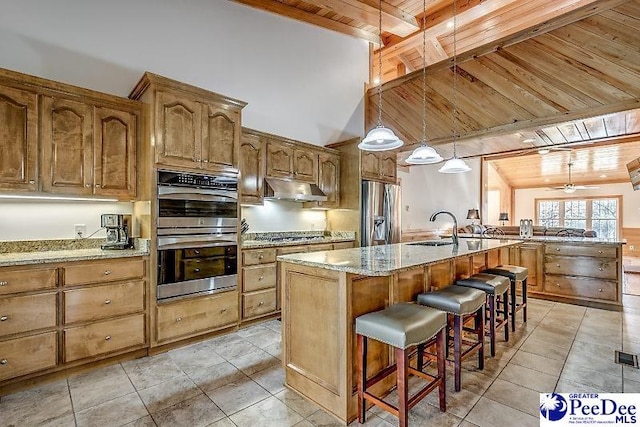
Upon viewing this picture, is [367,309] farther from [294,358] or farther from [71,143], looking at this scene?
[71,143]

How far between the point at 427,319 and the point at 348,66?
5.08 metres

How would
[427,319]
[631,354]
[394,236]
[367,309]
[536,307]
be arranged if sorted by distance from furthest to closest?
[394,236] < [536,307] < [631,354] < [367,309] < [427,319]

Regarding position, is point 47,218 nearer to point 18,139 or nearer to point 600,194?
point 18,139

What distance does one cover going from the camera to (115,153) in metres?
2.87

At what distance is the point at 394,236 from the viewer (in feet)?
16.9

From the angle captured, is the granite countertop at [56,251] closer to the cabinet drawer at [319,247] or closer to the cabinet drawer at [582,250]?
the cabinet drawer at [319,247]

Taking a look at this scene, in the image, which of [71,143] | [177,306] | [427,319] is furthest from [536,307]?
[71,143]

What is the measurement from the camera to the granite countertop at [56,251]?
7.63 ft

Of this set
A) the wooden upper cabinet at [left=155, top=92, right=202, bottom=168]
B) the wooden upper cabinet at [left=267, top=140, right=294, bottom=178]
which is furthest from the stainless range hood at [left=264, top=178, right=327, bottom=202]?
the wooden upper cabinet at [left=155, top=92, right=202, bottom=168]

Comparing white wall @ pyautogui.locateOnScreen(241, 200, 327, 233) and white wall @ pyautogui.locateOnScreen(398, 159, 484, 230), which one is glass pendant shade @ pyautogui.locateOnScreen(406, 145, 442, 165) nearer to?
white wall @ pyautogui.locateOnScreen(241, 200, 327, 233)

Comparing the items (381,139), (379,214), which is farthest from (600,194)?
(381,139)

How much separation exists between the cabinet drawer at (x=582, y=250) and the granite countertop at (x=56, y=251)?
208 inches

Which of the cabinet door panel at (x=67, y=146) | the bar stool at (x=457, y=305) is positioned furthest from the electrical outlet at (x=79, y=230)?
the bar stool at (x=457, y=305)

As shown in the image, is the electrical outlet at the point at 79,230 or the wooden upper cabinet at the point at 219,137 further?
the wooden upper cabinet at the point at 219,137
